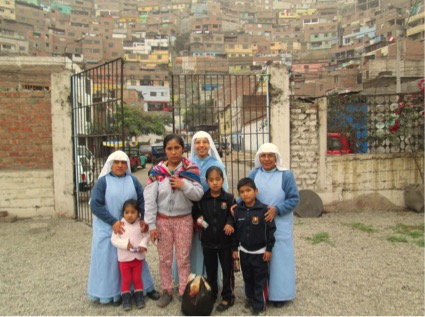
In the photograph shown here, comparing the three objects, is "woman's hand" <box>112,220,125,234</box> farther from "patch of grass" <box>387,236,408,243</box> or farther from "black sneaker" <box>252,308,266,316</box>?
"patch of grass" <box>387,236,408,243</box>

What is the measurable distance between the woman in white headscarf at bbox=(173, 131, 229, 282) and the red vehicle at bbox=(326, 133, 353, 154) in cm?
484

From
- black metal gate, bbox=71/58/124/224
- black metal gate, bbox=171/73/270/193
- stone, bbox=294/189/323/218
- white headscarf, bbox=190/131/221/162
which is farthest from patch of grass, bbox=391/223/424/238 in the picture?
black metal gate, bbox=71/58/124/224

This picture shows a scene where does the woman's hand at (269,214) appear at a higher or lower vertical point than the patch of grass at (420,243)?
higher

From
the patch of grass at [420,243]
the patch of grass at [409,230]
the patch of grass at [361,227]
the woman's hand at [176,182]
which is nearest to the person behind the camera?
the woman's hand at [176,182]

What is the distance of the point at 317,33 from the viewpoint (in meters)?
90.8

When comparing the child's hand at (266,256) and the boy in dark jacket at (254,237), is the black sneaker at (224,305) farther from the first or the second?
the child's hand at (266,256)

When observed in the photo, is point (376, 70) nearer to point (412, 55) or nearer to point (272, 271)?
point (412, 55)

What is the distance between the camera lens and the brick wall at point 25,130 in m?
7.09

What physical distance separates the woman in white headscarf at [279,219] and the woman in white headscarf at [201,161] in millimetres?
398

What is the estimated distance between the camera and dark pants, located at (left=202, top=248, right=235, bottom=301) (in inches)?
129

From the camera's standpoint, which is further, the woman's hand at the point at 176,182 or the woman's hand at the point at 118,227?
the woman's hand at the point at 118,227


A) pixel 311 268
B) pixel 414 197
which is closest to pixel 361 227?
pixel 414 197

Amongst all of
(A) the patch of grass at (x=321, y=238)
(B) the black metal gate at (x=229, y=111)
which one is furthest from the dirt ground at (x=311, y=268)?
(B) the black metal gate at (x=229, y=111)

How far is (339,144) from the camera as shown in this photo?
7.77 meters
